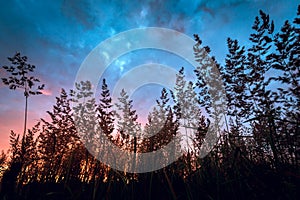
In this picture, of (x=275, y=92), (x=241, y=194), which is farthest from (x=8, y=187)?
(x=275, y=92)

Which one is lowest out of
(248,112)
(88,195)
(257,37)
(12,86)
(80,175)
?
(88,195)

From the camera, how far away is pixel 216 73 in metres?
7.59

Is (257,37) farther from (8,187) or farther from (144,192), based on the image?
(8,187)

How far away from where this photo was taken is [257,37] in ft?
23.1

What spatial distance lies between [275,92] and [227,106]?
151cm

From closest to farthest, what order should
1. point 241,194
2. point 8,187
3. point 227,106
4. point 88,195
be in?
1. point 241,194
2. point 8,187
3. point 88,195
4. point 227,106

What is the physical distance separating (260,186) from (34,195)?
1.97m

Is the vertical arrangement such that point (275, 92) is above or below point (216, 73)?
below

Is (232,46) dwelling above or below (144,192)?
above

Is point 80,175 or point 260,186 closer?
point 260,186

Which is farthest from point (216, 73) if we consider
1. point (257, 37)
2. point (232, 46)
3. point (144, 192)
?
point (144, 192)

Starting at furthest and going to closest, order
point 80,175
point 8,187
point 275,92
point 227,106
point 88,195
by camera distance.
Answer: point 227,106 → point 275,92 → point 80,175 → point 88,195 → point 8,187

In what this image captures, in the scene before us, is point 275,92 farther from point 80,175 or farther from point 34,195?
point 34,195

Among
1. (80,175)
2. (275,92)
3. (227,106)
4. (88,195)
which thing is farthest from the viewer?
(227,106)
